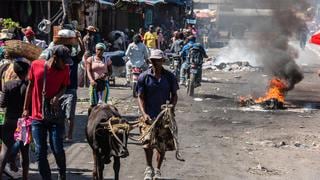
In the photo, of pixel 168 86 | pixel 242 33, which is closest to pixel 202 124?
pixel 168 86

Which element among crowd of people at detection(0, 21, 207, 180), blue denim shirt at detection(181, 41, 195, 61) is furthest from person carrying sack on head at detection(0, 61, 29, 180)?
blue denim shirt at detection(181, 41, 195, 61)

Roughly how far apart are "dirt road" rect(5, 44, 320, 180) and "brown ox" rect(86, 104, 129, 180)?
3.27ft

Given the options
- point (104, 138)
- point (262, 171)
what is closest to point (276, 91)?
point (262, 171)

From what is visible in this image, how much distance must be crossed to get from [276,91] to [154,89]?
9.34m

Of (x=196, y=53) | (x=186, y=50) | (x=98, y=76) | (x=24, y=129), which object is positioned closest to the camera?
(x=24, y=129)

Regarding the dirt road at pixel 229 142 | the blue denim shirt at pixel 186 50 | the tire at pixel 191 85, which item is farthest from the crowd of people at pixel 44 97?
the blue denim shirt at pixel 186 50

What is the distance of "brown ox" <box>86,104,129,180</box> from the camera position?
6551mm

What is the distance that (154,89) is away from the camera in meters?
7.62

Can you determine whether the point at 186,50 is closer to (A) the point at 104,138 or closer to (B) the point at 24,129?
(A) the point at 104,138

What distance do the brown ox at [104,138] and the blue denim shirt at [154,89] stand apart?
0.75 metres

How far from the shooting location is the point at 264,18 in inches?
879

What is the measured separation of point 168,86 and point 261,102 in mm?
8057

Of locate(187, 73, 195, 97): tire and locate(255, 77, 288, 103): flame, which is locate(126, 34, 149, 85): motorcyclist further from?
locate(255, 77, 288, 103): flame

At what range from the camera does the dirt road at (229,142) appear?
8312 mm
